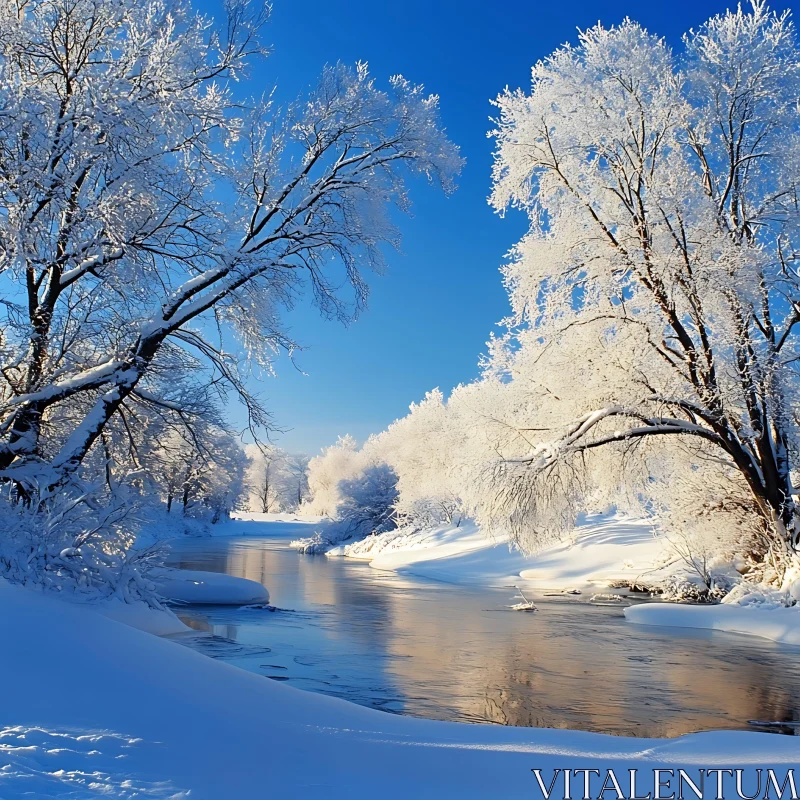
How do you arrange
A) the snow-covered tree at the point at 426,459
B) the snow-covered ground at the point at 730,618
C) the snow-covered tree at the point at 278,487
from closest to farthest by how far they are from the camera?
the snow-covered ground at the point at 730,618 → the snow-covered tree at the point at 426,459 → the snow-covered tree at the point at 278,487

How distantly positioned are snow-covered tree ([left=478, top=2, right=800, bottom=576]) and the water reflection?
10.6ft

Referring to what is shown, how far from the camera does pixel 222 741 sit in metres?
3.97

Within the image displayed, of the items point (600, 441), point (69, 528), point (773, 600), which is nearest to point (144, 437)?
point (69, 528)

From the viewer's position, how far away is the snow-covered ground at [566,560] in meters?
21.5

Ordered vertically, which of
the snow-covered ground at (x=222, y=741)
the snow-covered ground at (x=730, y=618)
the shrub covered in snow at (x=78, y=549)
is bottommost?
the snow-covered ground at (x=730, y=618)

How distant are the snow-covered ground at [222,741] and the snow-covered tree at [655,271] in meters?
10.2

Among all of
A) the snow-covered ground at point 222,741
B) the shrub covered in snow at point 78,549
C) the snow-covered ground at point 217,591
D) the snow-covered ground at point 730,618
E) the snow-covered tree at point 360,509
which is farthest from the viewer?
the snow-covered tree at point 360,509

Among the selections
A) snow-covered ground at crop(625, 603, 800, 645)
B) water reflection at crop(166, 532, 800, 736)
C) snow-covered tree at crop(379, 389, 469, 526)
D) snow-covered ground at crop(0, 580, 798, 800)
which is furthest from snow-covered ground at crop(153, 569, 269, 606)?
snow-covered tree at crop(379, 389, 469, 526)

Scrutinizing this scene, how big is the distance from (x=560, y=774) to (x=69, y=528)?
251 inches

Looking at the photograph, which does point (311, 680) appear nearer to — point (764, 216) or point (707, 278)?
point (707, 278)

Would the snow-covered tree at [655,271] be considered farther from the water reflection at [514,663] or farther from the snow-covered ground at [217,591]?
the snow-covered ground at [217,591]

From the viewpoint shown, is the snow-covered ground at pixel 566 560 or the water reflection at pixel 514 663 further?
the snow-covered ground at pixel 566 560

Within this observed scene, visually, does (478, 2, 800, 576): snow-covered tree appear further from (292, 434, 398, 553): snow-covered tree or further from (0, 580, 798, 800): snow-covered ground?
(292, 434, 398, 553): snow-covered tree

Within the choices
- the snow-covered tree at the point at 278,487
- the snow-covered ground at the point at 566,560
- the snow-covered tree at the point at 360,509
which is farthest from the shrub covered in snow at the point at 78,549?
the snow-covered tree at the point at 278,487
